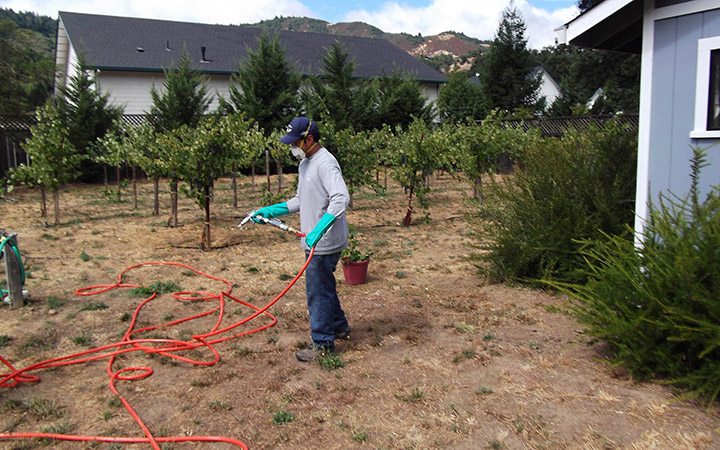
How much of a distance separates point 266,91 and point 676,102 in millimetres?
16815

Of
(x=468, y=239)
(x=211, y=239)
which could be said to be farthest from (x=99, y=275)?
(x=468, y=239)

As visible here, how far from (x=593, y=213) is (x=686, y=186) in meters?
1.11

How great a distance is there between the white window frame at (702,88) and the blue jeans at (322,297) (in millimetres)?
3091

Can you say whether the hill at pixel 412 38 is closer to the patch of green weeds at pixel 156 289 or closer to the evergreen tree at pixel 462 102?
the evergreen tree at pixel 462 102

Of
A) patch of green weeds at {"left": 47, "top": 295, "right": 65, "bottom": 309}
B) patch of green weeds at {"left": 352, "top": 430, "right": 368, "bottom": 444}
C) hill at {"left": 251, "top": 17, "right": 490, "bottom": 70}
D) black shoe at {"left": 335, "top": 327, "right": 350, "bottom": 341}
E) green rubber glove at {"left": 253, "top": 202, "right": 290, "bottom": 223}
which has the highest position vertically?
hill at {"left": 251, "top": 17, "right": 490, "bottom": 70}

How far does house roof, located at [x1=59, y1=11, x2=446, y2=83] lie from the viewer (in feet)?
75.3

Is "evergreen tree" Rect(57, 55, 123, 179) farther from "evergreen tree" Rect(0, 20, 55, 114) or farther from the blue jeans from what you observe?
the blue jeans

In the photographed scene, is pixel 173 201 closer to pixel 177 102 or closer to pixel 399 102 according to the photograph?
pixel 177 102

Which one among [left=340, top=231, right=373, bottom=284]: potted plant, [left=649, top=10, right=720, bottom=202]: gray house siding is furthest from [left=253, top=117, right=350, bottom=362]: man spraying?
[left=649, top=10, right=720, bottom=202]: gray house siding

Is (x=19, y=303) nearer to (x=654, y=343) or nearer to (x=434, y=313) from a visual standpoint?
(x=434, y=313)

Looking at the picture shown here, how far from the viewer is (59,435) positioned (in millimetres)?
3139

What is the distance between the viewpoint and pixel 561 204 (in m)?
5.87

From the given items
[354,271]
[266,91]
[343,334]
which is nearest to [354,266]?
[354,271]

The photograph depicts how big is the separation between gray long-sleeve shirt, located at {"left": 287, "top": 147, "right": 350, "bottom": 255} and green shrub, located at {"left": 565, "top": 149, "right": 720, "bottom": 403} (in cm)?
190
